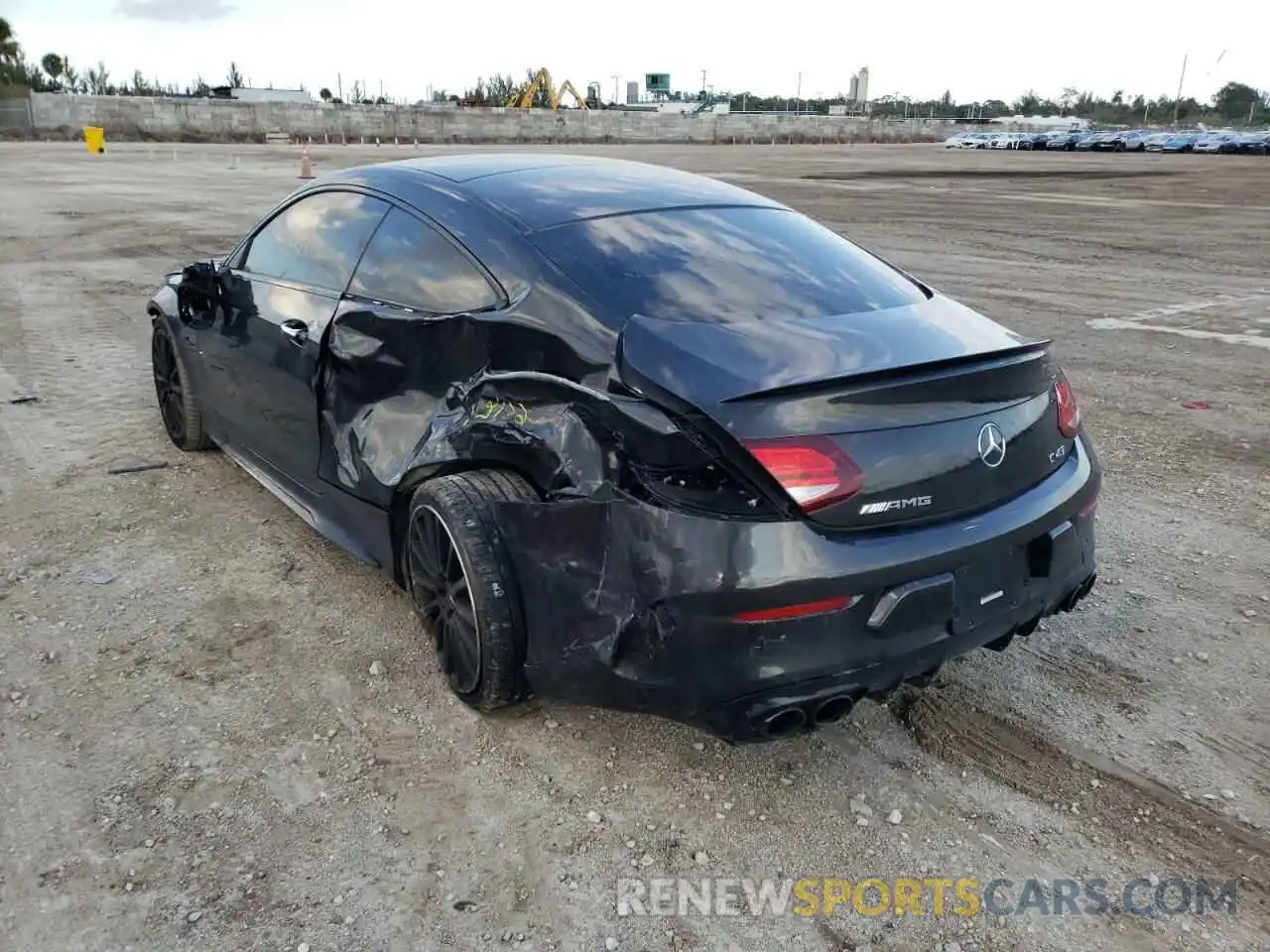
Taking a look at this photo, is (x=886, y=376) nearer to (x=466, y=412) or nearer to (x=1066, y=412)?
(x=1066, y=412)

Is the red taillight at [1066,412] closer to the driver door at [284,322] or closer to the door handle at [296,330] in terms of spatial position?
the driver door at [284,322]

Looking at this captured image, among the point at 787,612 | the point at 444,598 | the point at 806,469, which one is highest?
the point at 806,469

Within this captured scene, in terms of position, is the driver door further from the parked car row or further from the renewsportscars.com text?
the parked car row

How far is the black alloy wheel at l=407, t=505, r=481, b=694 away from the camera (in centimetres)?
290

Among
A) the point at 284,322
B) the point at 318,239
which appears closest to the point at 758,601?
the point at 284,322

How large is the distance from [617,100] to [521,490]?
476 ft

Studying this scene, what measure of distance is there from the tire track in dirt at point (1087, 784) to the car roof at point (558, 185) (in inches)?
74.3

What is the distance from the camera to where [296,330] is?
3.72 m

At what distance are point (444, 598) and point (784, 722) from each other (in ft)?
3.84

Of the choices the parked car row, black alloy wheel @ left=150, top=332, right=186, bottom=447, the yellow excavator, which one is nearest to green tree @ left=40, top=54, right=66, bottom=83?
the yellow excavator

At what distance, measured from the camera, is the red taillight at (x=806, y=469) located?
7.53ft

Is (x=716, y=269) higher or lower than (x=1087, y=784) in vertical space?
higher

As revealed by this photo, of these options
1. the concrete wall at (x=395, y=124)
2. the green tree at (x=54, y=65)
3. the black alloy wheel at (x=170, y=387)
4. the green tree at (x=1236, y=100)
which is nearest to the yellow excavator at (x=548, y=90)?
the concrete wall at (x=395, y=124)

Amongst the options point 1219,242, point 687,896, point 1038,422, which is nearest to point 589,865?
point 687,896
